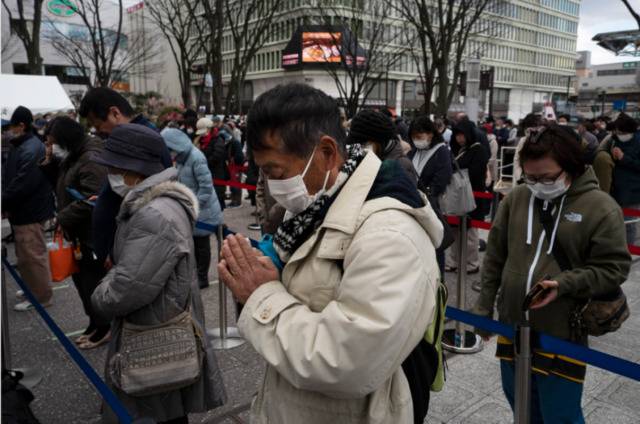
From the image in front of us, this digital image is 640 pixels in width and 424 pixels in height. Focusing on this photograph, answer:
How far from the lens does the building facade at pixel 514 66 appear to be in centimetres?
6400

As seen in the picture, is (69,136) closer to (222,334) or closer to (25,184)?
(25,184)

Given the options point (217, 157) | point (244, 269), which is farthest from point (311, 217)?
point (217, 157)

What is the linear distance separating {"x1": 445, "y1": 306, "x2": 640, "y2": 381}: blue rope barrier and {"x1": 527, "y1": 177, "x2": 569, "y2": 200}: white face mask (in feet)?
2.24

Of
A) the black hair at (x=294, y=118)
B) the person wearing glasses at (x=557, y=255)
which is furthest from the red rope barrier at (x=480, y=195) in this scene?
the black hair at (x=294, y=118)

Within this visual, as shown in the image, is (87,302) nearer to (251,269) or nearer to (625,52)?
(251,269)

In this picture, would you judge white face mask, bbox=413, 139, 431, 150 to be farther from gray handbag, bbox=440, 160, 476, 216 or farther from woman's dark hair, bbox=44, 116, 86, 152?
woman's dark hair, bbox=44, 116, 86, 152

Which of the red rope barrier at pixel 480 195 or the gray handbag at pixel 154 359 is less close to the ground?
the red rope barrier at pixel 480 195

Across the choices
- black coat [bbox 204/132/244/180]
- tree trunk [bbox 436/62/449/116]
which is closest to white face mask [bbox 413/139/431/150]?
black coat [bbox 204/132/244/180]

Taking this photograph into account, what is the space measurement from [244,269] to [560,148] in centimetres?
182

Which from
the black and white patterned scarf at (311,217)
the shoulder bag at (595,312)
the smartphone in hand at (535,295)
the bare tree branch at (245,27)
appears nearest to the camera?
the black and white patterned scarf at (311,217)

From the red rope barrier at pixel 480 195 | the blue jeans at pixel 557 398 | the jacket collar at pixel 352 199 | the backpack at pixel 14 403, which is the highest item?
the jacket collar at pixel 352 199

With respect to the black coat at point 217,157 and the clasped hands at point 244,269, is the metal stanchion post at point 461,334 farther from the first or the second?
the black coat at point 217,157

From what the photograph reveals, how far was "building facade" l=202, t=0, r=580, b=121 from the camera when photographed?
210 ft

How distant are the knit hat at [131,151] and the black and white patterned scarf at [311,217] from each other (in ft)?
5.32
